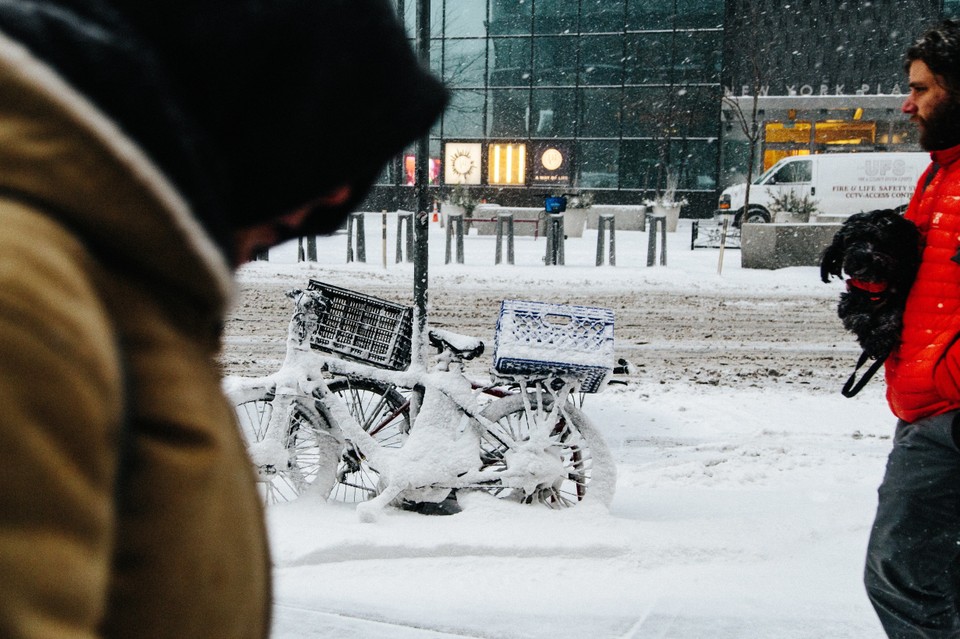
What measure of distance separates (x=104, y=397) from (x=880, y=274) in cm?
258

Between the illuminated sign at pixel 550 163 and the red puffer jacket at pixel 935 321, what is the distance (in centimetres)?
2898

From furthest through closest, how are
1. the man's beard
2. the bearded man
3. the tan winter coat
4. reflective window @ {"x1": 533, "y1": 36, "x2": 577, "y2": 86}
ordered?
1. reflective window @ {"x1": 533, "y1": 36, "x2": 577, "y2": 86}
2. the man's beard
3. the bearded man
4. the tan winter coat

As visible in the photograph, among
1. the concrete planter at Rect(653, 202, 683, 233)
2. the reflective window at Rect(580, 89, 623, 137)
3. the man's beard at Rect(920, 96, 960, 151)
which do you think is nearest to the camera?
the man's beard at Rect(920, 96, 960, 151)

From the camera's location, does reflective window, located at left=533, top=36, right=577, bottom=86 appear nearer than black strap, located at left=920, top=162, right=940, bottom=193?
No

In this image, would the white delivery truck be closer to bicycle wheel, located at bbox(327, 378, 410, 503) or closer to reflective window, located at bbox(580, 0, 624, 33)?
reflective window, located at bbox(580, 0, 624, 33)

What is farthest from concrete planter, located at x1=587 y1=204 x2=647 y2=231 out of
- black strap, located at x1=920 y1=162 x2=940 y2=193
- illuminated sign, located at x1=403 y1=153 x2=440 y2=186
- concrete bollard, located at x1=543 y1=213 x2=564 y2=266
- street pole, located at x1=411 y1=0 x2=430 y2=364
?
black strap, located at x1=920 y1=162 x2=940 y2=193

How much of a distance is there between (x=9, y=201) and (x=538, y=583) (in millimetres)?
3761

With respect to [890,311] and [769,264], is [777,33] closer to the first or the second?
[769,264]

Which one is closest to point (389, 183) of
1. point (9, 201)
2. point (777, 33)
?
point (777, 33)

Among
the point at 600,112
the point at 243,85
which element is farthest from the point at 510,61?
the point at 243,85

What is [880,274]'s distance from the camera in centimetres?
283

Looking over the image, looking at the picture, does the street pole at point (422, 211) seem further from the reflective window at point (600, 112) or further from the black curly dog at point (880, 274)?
the reflective window at point (600, 112)

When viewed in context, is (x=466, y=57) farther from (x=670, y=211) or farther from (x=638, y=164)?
(x=670, y=211)

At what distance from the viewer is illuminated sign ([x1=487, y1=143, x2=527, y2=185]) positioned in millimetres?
31625
